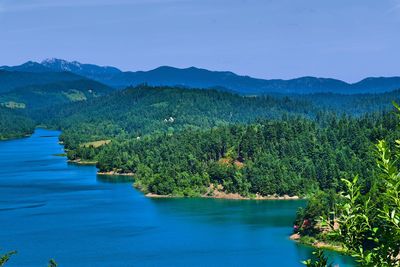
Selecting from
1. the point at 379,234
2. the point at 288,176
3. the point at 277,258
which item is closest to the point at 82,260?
the point at 277,258

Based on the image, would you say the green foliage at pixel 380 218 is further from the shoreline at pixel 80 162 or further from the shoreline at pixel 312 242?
the shoreline at pixel 80 162

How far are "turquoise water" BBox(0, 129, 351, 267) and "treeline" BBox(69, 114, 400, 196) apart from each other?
5.03 metres

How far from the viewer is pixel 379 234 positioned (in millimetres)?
10273

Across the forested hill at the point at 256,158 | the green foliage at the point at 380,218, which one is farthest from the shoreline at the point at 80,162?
the green foliage at the point at 380,218

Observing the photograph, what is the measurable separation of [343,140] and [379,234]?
99.3m

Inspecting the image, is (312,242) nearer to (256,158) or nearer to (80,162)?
(256,158)

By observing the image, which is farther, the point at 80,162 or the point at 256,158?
the point at 80,162

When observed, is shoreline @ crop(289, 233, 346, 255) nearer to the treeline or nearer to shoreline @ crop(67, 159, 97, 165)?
the treeline

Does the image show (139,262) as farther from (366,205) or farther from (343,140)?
(343,140)

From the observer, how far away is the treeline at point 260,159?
94.7 meters

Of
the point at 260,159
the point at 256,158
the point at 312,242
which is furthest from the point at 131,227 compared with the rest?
the point at 256,158

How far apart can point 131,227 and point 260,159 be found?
3459 centimetres

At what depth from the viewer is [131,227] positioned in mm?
73562

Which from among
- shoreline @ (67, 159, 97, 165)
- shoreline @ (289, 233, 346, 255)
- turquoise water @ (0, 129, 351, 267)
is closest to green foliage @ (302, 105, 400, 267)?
turquoise water @ (0, 129, 351, 267)
